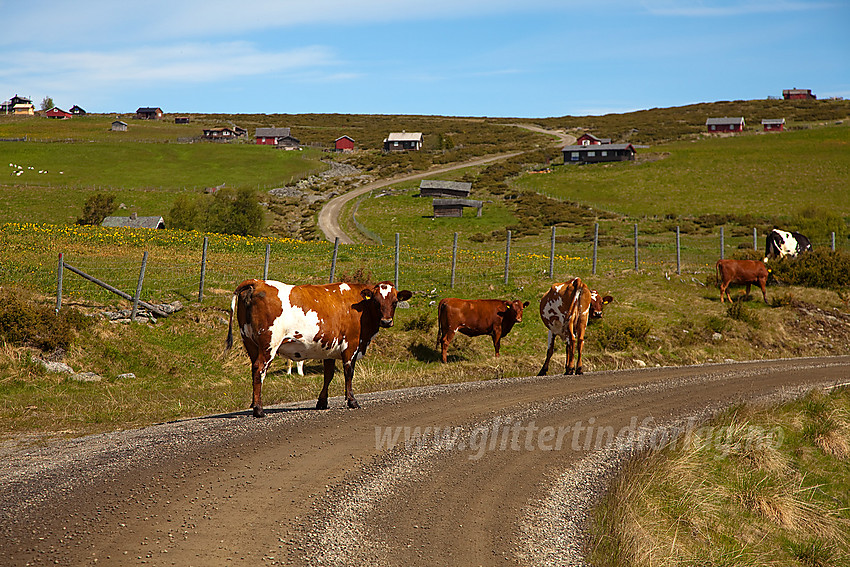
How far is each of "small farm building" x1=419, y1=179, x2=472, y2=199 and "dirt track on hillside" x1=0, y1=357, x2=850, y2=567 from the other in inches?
2996

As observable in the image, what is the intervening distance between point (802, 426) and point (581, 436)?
5.66 meters

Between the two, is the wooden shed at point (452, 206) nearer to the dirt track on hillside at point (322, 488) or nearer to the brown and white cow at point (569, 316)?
the brown and white cow at point (569, 316)

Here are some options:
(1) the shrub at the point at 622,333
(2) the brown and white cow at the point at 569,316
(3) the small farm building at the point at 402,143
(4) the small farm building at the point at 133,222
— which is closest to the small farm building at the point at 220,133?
(3) the small farm building at the point at 402,143

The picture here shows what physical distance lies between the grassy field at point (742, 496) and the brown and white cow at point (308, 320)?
5255 millimetres

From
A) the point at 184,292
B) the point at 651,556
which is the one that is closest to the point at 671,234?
the point at 184,292

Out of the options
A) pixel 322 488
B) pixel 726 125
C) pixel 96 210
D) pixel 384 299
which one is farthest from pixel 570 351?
pixel 726 125

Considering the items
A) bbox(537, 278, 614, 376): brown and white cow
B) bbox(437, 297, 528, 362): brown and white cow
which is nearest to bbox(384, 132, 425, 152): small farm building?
bbox(437, 297, 528, 362): brown and white cow

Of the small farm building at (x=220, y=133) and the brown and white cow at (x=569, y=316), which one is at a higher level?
the small farm building at (x=220, y=133)

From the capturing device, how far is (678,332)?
78.2 ft

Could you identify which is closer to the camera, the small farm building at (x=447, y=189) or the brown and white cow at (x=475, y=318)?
the brown and white cow at (x=475, y=318)

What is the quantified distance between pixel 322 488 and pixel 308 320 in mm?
4176

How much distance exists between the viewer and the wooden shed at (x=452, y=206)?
262 ft

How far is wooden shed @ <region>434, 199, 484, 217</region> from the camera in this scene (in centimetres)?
7988

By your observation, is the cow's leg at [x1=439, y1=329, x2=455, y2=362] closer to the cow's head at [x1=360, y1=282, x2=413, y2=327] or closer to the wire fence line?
the wire fence line
